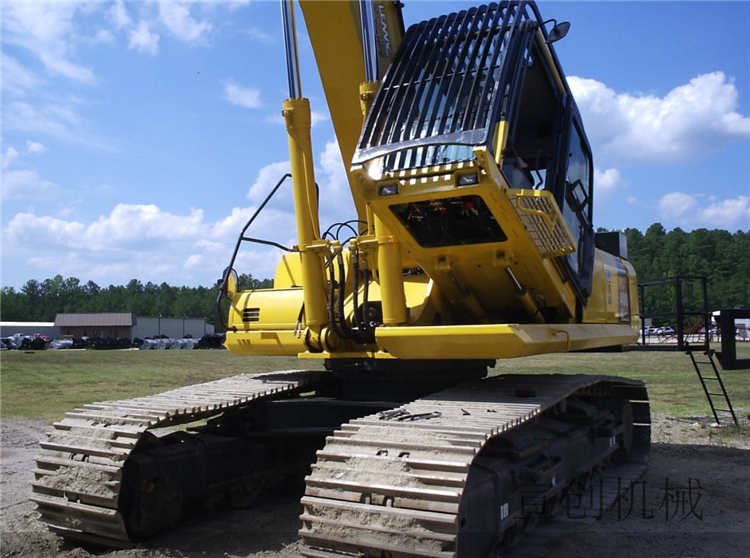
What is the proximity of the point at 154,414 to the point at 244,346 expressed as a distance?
1.44 m

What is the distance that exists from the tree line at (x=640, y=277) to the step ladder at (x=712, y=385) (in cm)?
4818

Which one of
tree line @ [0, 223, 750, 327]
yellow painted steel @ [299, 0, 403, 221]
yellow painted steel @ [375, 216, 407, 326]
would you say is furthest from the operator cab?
tree line @ [0, 223, 750, 327]

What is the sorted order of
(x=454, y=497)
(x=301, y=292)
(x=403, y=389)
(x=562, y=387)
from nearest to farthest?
1. (x=454, y=497)
2. (x=562, y=387)
3. (x=403, y=389)
4. (x=301, y=292)

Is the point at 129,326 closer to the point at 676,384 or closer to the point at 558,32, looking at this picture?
the point at 676,384

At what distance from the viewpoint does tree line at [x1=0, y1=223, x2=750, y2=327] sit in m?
83.4

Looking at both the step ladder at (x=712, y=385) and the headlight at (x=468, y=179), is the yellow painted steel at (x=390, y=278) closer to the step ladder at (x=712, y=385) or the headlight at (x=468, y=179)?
the headlight at (x=468, y=179)

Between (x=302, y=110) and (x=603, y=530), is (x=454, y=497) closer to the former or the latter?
(x=603, y=530)

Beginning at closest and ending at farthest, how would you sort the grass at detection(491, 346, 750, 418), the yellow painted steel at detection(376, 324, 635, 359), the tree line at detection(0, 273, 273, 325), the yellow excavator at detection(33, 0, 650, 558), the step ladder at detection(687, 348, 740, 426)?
the yellow excavator at detection(33, 0, 650, 558), the yellow painted steel at detection(376, 324, 635, 359), the step ladder at detection(687, 348, 740, 426), the grass at detection(491, 346, 750, 418), the tree line at detection(0, 273, 273, 325)

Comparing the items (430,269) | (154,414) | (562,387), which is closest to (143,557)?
(154,414)

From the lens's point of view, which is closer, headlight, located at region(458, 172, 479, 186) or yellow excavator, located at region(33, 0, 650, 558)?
yellow excavator, located at region(33, 0, 650, 558)

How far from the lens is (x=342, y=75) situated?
6.60 metres

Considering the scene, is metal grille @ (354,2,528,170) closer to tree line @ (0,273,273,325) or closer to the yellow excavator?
the yellow excavator

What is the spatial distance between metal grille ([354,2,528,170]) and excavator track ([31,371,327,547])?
2.46m

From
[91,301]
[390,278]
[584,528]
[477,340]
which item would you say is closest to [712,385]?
[584,528]
